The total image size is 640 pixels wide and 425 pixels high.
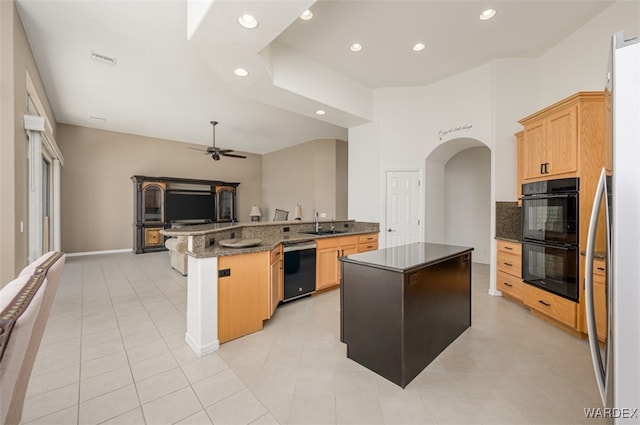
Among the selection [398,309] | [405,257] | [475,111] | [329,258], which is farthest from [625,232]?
[475,111]

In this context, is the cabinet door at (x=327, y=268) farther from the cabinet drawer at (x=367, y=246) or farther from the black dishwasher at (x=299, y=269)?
the cabinet drawer at (x=367, y=246)

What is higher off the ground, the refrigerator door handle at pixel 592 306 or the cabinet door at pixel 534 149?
the cabinet door at pixel 534 149

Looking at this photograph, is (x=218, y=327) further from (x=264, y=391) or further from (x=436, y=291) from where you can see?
(x=436, y=291)

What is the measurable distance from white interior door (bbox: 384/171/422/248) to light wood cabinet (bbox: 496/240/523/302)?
1.30 metres

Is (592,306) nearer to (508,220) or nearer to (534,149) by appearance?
(534,149)

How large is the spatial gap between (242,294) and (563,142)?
3682 mm

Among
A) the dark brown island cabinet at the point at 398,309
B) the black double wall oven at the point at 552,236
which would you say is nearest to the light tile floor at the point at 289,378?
the dark brown island cabinet at the point at 398,309

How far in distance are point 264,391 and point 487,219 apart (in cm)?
550

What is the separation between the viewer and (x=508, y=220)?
374cm

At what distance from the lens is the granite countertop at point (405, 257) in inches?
76.2

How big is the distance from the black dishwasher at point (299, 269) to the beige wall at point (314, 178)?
413 cm

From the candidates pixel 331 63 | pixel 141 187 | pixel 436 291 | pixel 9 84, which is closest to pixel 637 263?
pixel 436 291

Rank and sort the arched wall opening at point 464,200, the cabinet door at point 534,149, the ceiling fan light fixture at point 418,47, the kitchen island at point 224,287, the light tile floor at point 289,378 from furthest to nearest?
the arched wall opening at point 464,200
the ceiling fan light fixture at point 418,47
the cabinet door at point 534,149
the kitchen island at point 224,287
the light tile floor at point 289,378

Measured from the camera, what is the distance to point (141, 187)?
7012 millimetres
